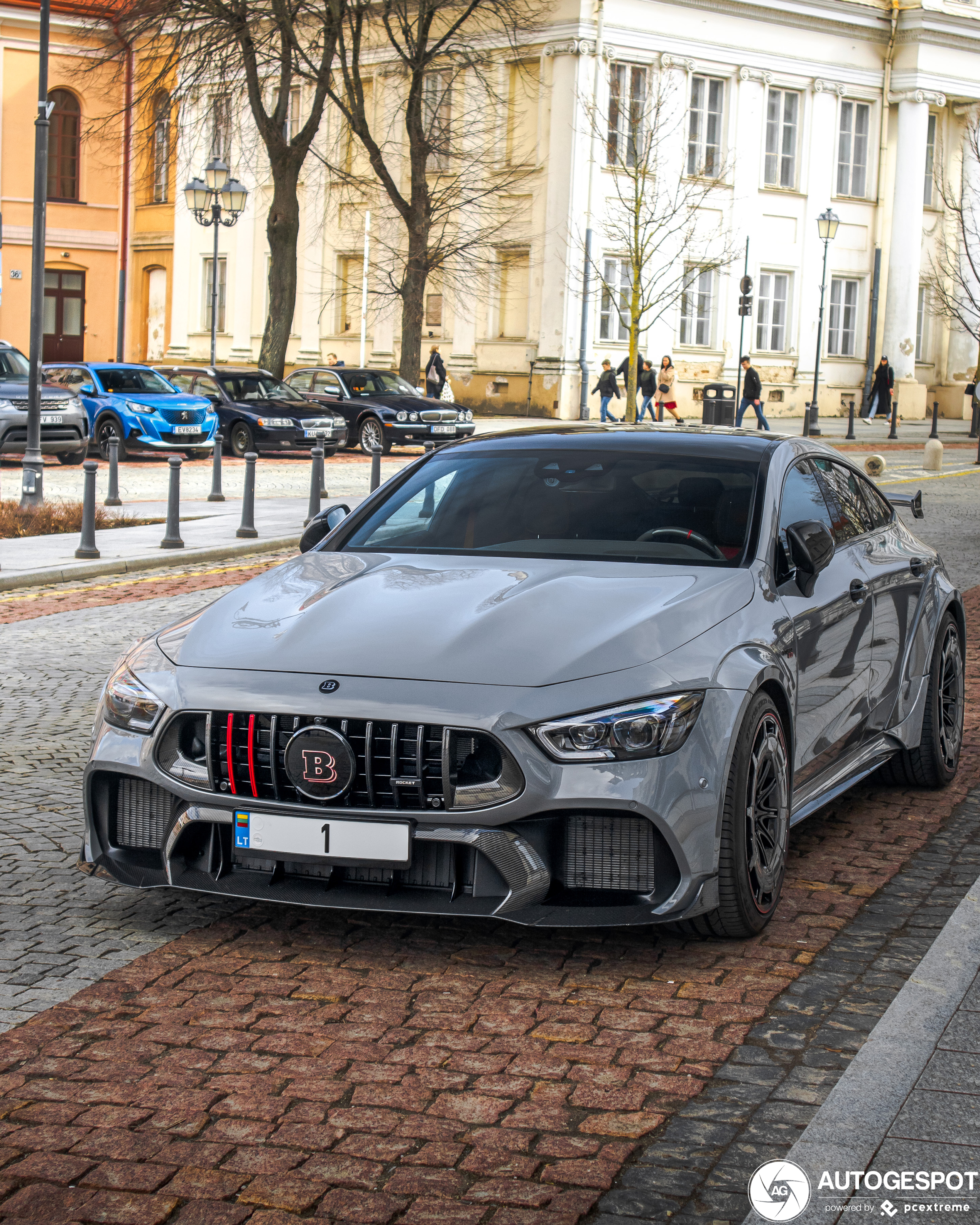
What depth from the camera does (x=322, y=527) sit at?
20.4ft

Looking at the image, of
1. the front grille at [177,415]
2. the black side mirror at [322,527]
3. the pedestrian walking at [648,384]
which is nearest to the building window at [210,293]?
the pedestrian walking at [648,384]

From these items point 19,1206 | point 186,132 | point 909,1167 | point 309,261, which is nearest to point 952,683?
point 909,1167

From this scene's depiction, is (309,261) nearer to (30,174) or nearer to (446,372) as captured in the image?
(446,372)

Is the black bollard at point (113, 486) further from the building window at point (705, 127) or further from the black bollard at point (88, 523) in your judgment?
the building window at point (705, 127)

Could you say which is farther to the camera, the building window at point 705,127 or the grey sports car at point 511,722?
the building window at point 705,127

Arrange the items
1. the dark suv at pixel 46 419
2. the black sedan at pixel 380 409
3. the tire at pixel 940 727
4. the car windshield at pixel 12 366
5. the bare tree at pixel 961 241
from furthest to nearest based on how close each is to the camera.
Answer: the bare tree at pixel 961 241 → the black sedan at pixel 380 409 → the car windshield at pixel 12 366 → the dark suv at pixel 46 419 → the tire at pixel 940 727

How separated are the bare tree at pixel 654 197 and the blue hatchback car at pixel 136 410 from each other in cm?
1703

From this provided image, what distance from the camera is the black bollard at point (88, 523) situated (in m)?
14.7

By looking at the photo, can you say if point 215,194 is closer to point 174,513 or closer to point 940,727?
point 174,513

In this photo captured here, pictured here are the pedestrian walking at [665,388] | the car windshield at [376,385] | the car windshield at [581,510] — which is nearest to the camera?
the car windshield at [581,510]

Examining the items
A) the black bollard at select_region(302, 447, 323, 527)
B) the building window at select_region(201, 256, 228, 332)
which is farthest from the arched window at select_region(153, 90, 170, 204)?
the black bollard at select_region(302, 447, 323, 527)

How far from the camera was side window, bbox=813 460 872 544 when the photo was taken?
249 inches

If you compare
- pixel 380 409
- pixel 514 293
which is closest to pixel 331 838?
pixel 380 409

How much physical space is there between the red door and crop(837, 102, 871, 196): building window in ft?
84.5
